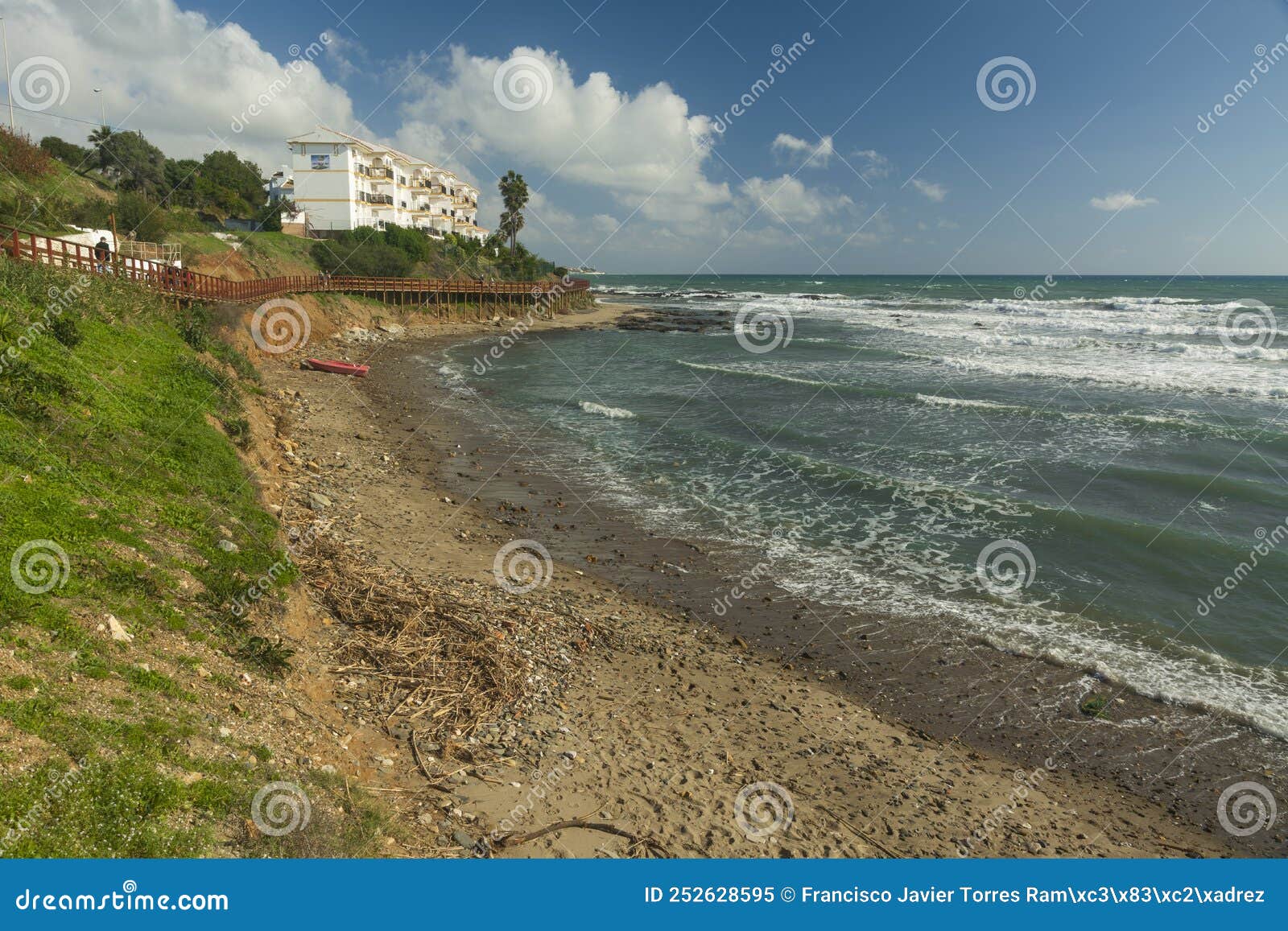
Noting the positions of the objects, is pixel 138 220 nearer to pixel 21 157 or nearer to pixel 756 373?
pixel 21 157

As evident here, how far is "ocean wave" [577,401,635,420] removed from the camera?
29.4 metres

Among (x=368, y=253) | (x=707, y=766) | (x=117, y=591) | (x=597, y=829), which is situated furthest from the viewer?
(x=368, y=253)

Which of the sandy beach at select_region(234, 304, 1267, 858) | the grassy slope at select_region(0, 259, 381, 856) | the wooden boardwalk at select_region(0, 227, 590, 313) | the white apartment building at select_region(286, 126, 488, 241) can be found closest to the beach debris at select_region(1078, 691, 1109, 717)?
the sandy beach at select_region(234, 304, 1267, 858)

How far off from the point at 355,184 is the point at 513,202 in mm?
16248

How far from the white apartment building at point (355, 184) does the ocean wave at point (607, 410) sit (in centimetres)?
4545

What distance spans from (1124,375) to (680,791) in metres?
39.1

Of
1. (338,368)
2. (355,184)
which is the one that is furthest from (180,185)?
(338,368)

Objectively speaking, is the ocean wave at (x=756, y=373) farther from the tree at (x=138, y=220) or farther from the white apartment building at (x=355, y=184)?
the white apartment building at (x=355, y=184)

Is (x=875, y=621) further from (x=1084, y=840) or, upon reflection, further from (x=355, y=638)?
(x=355, y=638)

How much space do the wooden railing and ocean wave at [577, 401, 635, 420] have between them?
16.1m

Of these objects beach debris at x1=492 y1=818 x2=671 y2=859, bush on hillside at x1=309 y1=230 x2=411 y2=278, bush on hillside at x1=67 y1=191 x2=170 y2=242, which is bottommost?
beach debris at x1=492 y1=818 x2=671 y2=859

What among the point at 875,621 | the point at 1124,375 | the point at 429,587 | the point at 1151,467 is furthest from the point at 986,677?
the point at 1124,375

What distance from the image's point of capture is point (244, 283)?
3519 cm

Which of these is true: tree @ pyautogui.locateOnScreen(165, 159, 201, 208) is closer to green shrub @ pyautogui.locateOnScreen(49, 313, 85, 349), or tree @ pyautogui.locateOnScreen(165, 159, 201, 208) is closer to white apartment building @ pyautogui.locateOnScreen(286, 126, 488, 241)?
white apartment building @ pyautogui.locateOnScreen(286, 126, 488, 241)
